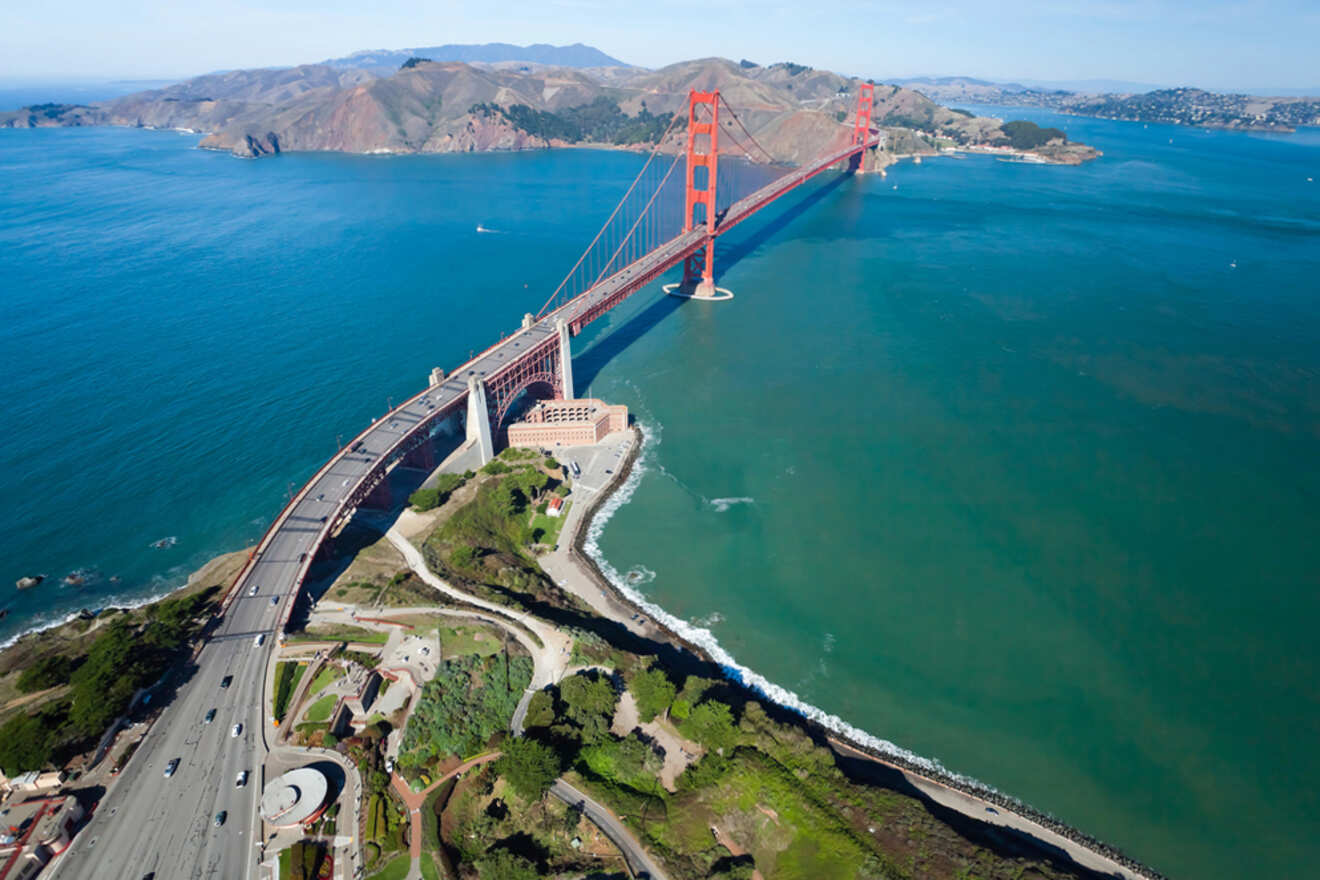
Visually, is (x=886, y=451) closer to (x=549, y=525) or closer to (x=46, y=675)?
(x=549, y=525)

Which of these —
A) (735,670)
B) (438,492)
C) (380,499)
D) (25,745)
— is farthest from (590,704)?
(380,499)

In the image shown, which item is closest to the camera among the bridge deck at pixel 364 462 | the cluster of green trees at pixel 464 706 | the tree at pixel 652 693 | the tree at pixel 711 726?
the cluster of green trees at pixel 464 706

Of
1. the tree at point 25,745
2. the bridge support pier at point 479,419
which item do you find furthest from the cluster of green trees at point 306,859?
the bridge support pier at point 479,419

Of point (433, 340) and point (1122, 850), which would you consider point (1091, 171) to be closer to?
point (433, 340)

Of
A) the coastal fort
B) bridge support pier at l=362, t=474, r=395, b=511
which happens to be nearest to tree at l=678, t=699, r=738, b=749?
the coastal fort

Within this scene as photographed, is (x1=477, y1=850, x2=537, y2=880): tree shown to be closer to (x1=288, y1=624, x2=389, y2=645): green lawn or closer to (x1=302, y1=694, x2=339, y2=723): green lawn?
(x1=302, y1=694, x2=339, y2=723): green lawn

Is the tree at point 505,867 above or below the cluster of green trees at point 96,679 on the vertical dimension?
below

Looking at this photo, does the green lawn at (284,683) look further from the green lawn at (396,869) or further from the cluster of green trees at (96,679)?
the green lawn at (396,869)
